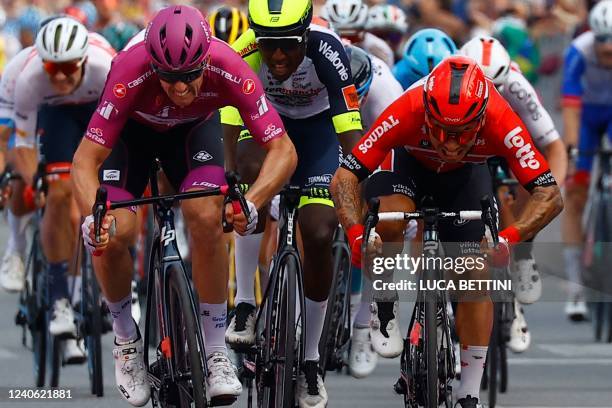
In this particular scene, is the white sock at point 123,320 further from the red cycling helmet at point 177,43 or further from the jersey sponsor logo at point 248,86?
the red cycling helmet at point 177,43

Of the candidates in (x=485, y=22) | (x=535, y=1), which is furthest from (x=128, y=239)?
(x=535, y=1)

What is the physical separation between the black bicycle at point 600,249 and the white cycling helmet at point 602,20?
95cm

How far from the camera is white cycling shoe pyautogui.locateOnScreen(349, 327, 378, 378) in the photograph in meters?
11.0

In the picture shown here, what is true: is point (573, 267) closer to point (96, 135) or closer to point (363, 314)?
point (363, 314)

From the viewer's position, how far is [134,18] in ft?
85.6

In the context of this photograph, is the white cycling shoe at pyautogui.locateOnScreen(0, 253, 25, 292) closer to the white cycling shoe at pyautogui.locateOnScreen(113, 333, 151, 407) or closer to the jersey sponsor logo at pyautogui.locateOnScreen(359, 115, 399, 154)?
the white cycling shoe at pyautogui.locateOnScreen(113, 333, 151, 407)

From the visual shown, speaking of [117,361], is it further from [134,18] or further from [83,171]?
[134,18]

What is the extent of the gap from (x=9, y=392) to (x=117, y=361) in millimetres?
2207

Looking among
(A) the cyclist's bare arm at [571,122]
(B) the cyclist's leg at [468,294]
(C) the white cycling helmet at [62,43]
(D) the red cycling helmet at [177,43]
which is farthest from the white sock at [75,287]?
(A) the cyclist's bare arm at [571,122]

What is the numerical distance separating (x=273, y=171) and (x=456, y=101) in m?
0.91

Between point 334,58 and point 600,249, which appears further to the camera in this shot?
point 600,249

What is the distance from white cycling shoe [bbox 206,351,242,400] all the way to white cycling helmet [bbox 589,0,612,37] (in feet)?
19.6

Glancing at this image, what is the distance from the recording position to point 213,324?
874cm

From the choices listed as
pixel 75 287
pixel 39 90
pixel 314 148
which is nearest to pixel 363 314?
pixel 314 148
